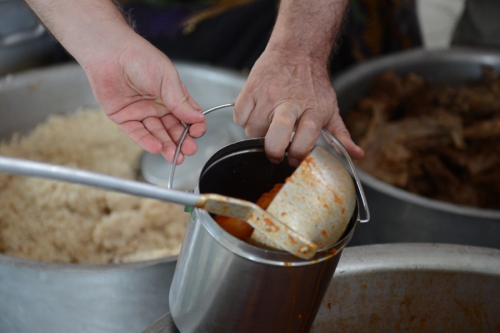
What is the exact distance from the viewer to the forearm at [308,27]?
38.8 inches

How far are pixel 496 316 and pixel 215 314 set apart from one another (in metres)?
0.54

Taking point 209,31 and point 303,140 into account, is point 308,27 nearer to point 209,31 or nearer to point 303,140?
point 303,140

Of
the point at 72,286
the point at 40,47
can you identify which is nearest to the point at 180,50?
the point at 40,47

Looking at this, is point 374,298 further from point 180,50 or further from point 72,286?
point 180,50

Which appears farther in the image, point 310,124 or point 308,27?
point 308,27

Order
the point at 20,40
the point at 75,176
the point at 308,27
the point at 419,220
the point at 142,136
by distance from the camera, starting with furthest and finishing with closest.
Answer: the point at 20,40 < the point at 419,220 < the point at 308,27 < the point at 142,136 < the point at 75,176

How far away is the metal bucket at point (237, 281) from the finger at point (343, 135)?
226 mm

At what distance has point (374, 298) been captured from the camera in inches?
32.3

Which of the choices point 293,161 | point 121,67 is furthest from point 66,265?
point 293,161

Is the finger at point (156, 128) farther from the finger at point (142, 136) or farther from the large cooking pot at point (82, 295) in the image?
the large cooking pot at point (82, 295)

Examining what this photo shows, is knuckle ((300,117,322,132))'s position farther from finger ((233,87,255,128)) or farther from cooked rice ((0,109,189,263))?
cooked rice ((0,109,189,263))

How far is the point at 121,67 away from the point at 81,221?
23.2 inches

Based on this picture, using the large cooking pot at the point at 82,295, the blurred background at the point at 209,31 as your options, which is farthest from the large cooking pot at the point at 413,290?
the blurred background at the point at 209,31

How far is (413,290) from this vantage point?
820 millimetres
